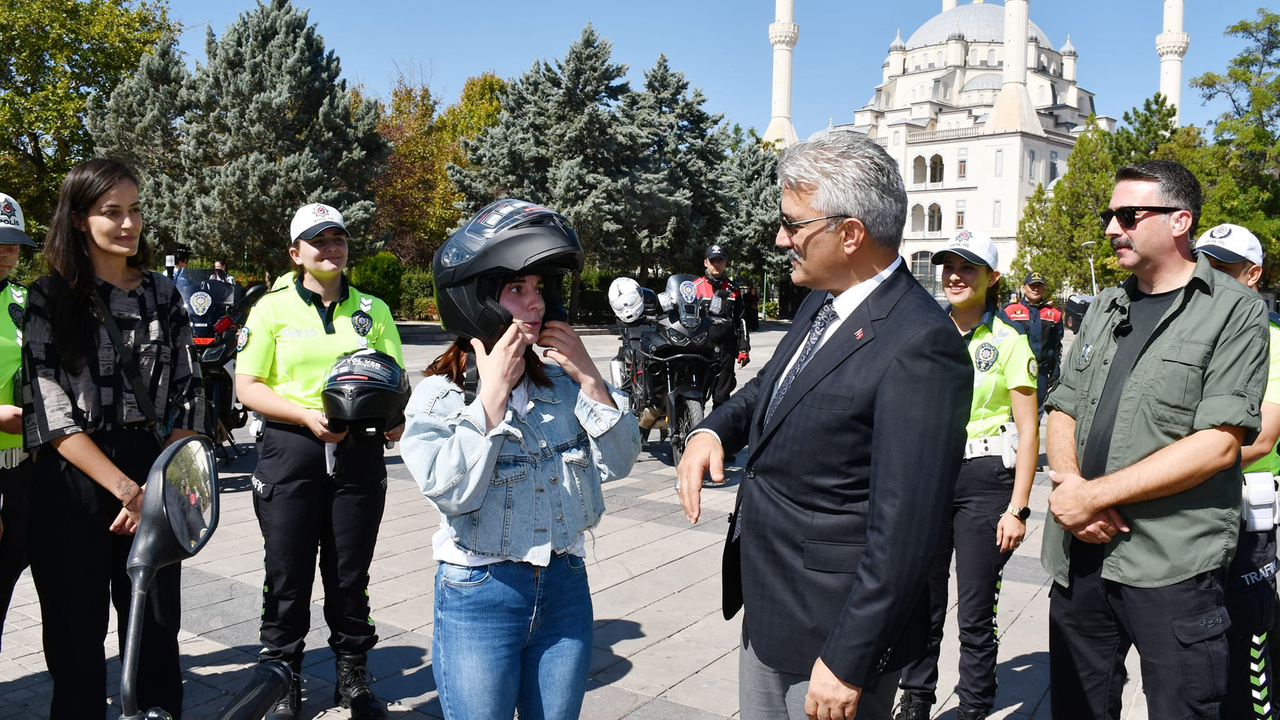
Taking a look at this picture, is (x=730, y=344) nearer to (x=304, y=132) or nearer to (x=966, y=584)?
(x=966, y=584)

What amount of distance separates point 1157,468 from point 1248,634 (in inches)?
38.1

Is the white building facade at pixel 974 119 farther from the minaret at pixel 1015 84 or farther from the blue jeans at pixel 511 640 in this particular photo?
the blue jeans at pixel 511 640

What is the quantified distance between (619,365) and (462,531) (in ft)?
27.9

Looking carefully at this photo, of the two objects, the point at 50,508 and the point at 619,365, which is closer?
the point at 50,508

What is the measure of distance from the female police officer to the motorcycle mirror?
284 cm

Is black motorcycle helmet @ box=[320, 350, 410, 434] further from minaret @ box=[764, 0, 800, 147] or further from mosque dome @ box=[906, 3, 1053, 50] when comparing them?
mosque dome @ box=[906, 3, 1053, 50]

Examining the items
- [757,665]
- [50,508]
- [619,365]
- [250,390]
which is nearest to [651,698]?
[757,665]

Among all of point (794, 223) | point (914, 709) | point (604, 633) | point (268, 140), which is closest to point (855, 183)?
point (794, 223)

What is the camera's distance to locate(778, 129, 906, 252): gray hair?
2.33 metres

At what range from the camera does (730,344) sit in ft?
33.5

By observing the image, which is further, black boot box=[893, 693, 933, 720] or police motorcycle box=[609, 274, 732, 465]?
police motorcycle box=[609, 274, 732, 465]

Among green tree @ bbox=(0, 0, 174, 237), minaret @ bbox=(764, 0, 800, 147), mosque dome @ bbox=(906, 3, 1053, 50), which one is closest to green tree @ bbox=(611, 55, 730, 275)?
green tree @ bbox=(0, 0, 174, 237)

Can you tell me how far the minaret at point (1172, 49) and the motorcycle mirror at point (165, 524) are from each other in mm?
96543

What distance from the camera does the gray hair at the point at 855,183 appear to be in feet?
7.64
